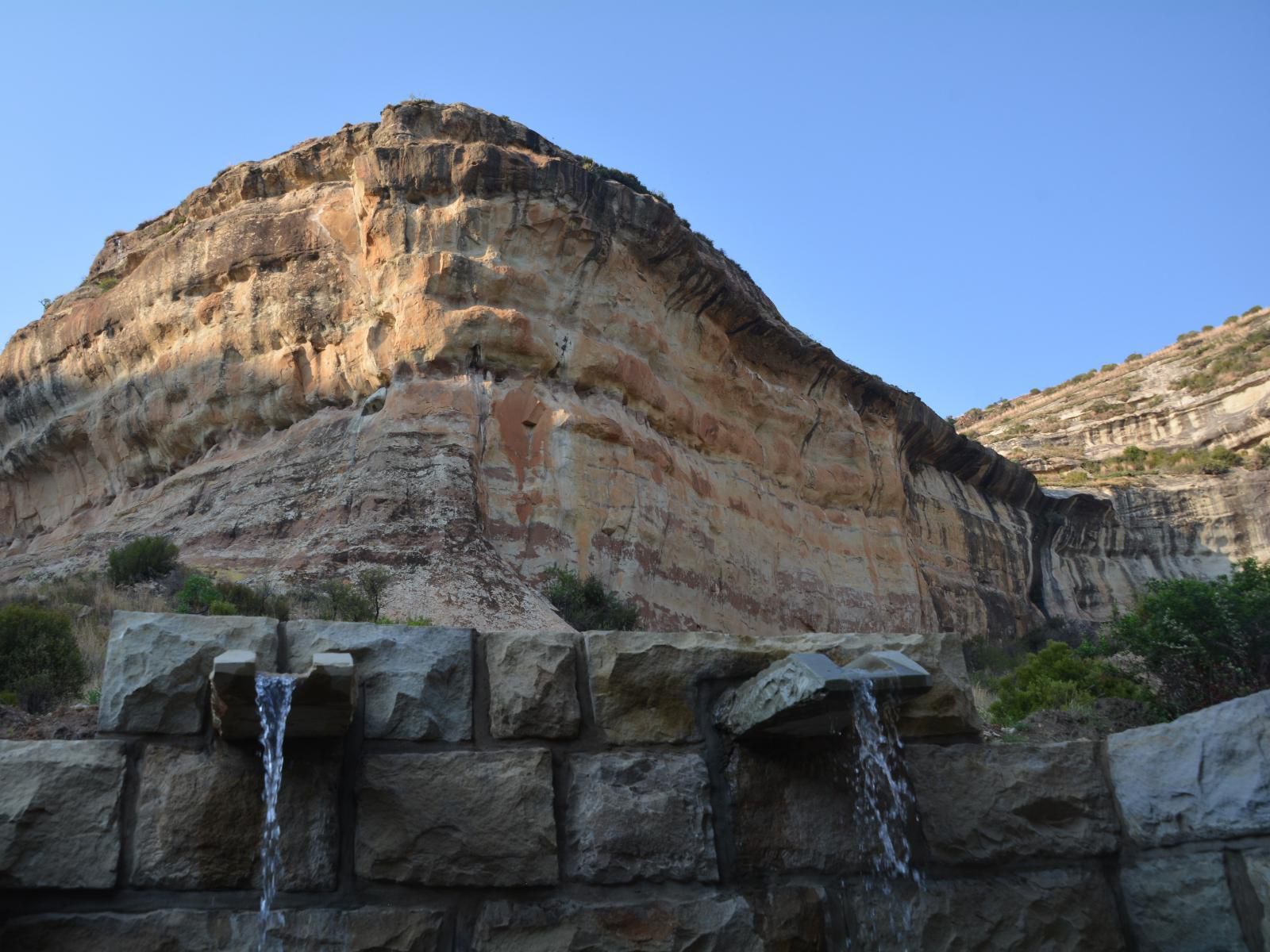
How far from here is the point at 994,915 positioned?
4426mm

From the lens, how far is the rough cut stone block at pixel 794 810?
427 cm

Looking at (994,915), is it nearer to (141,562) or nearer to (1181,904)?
(1181,904)

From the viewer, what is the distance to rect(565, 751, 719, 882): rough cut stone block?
13.4 ft

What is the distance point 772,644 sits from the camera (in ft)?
15.2

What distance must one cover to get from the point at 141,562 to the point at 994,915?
11373mm

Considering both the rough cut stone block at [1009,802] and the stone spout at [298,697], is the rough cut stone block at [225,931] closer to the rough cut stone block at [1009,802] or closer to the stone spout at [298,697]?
the stone spout at [298,697]

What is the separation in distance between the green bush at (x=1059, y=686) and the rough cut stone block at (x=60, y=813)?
5.81 m

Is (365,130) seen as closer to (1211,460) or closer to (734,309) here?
(734,309)

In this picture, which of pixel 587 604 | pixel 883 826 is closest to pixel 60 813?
pixel 883 826

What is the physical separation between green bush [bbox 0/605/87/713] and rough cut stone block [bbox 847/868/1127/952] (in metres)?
4.13

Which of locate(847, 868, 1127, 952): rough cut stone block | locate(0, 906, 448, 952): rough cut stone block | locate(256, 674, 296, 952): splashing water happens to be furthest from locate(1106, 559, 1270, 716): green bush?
locate(256, 674, 296, 952): splashing water

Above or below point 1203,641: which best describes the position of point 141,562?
above

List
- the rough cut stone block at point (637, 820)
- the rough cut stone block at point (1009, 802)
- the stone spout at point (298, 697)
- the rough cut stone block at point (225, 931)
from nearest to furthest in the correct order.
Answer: the rough cut stone block at point (225, 931)
the stone spout at point (298, 697)
the rough cut stone block at point (637, 820)
the rough cut stone block at point (1009, 802)

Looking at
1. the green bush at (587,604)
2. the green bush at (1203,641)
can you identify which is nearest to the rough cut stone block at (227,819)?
the green bush at (1203,641)
